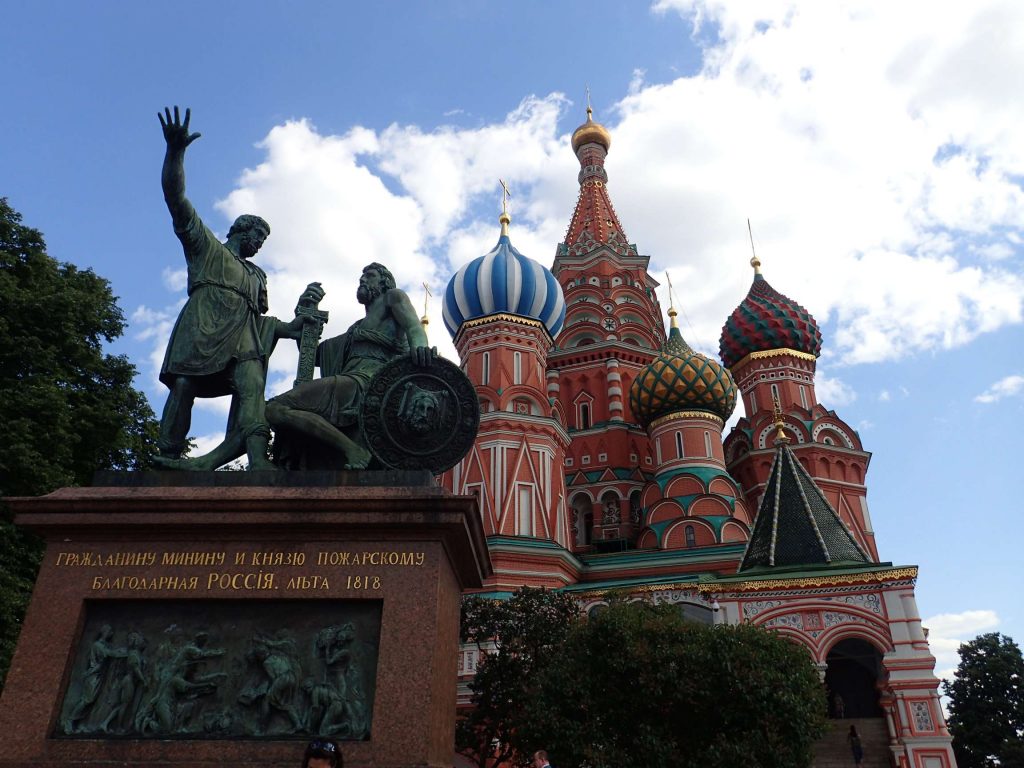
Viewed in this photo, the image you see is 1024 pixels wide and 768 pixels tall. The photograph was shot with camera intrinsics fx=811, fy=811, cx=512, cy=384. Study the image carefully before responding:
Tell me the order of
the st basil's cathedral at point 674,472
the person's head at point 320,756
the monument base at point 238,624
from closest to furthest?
the person's head at point 320,756
the monument base at point 238,624
the st basil's cathedral at point 674,472

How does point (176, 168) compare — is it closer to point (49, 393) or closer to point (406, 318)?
point (406, 318)

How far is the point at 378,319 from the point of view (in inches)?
306

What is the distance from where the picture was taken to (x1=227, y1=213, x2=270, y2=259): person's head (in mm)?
7832

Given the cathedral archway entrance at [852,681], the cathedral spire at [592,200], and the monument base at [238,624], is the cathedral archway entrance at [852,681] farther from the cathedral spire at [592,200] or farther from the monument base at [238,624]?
the cathedral spire at [592,200]

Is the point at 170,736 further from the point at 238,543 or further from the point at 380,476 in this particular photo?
the point at 380,476

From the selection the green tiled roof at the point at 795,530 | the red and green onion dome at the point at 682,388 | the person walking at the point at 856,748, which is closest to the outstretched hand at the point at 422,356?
the person walking at the point at 856,748

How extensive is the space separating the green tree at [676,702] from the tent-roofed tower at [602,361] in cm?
1864

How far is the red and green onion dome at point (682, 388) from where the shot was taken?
32.0m

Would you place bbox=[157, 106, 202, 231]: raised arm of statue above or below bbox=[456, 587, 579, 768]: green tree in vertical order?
above

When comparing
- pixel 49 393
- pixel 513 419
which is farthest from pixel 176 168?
pixel 513 419

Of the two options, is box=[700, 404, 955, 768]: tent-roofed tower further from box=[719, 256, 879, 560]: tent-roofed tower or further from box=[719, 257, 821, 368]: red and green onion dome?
box=[719, 257, 821, 368]: red and green onion dome

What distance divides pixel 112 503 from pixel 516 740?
9.49 meters

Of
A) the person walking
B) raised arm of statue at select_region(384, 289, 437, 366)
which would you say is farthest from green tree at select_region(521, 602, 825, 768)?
raised arm of statue at select_region(384, 289, 437, 366)

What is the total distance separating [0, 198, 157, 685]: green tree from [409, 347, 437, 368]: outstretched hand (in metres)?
8.81
